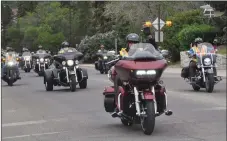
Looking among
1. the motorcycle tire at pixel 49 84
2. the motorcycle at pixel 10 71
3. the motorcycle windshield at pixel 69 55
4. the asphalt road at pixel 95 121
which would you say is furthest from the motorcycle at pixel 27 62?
the asphalt road at pixel 95 121

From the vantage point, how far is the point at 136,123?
982 cm

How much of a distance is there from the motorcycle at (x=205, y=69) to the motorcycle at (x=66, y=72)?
3812 millimetres

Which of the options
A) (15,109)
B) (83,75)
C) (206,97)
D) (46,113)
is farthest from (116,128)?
(83,75)

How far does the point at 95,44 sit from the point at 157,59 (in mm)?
51639

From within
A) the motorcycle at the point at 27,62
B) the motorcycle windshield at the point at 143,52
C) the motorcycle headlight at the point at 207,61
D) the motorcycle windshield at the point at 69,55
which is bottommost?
the motorcycle at the point at 27,62

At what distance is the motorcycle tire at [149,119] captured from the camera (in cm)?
892

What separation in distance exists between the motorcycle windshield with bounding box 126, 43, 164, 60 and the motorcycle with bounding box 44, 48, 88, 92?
916 centimetres

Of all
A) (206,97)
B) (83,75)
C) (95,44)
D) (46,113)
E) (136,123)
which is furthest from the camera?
(95,44)

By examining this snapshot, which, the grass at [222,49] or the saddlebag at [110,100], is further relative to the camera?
the grass at [222,49]

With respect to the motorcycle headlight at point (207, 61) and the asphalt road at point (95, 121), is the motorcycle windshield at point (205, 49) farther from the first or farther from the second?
the asphalt road at point (95, 121)

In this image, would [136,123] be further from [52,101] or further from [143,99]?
[52,101]

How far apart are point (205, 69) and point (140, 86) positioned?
817 cm

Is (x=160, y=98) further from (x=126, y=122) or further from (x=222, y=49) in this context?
(x=222, y=49)

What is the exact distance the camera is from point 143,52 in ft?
30.3
